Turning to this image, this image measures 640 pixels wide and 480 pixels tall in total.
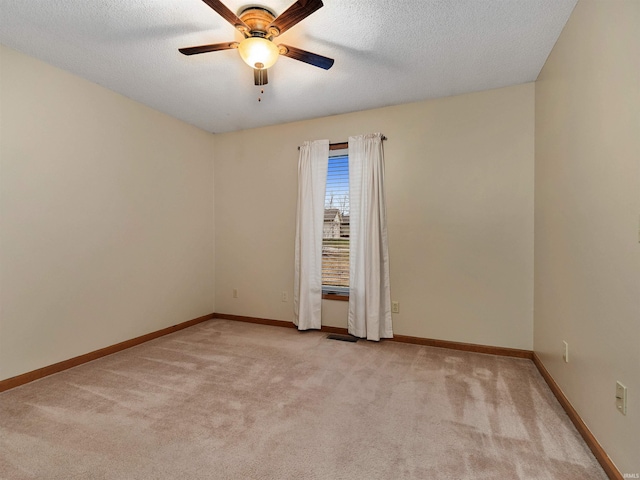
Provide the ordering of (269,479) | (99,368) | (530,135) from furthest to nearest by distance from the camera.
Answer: (530,135) → (99,368) → (269,479)

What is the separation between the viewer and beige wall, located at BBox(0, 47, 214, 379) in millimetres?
2406

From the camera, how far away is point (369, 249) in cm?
346

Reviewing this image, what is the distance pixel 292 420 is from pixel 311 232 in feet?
7.19

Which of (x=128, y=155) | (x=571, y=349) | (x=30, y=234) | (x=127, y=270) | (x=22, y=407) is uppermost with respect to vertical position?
(x=128, y=155)

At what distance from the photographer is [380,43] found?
2.34 m

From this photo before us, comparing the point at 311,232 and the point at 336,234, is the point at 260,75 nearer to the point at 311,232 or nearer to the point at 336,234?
the point at 311,232

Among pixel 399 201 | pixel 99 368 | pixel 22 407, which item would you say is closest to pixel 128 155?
pixel 99 368

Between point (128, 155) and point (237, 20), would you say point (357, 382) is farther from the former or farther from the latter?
point (128, 155)

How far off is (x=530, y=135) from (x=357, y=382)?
2706 mm

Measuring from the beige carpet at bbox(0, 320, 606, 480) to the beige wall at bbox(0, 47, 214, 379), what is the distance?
0.45 metres

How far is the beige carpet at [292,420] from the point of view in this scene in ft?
5.10

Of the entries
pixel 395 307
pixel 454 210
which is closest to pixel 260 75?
pixel 454 210

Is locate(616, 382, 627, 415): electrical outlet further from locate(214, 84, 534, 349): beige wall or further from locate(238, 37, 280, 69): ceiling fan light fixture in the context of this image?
locate(238, 37, 280, 69): ceiling fan light fixture

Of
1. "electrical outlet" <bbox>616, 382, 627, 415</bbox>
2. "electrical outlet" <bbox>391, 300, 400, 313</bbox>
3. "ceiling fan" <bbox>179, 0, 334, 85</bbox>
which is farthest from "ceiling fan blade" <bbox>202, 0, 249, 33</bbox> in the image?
"electrical outlet" <bbox>391, 300, 400, 313</bbox>
